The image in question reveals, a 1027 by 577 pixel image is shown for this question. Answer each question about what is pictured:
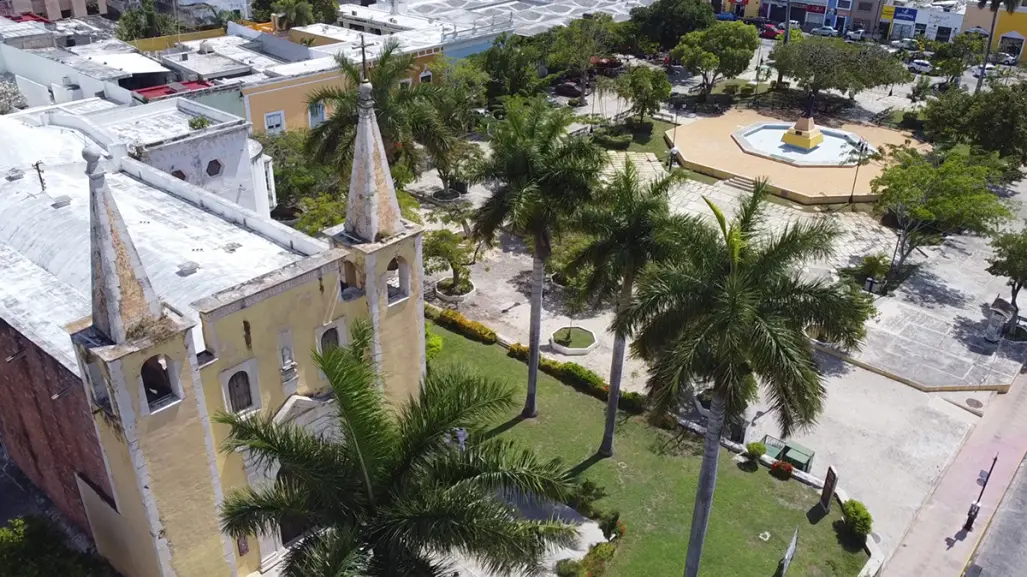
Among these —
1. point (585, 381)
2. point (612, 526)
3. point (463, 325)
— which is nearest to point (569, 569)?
point (612, 526)

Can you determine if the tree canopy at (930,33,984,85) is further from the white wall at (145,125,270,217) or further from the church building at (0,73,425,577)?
the church building at (0,73,425,577)

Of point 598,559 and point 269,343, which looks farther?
point 598,559

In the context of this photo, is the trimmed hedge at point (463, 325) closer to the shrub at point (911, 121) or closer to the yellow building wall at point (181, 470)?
the yellow building wall at point (181, 470)

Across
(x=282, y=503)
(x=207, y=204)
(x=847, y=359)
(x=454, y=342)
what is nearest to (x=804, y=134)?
(x=847, y=359)

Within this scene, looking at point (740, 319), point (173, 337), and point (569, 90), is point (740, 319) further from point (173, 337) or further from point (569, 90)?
point (569, 90)

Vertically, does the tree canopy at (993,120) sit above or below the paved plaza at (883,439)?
above

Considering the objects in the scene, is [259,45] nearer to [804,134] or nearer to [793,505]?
[804,134]

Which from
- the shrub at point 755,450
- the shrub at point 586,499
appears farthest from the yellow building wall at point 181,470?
the shrub at point 755,450
